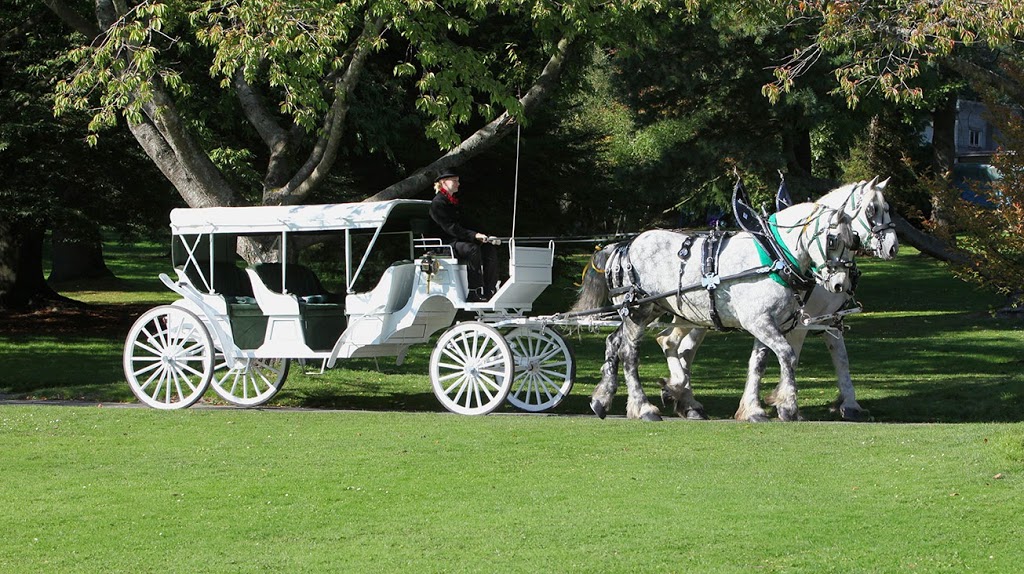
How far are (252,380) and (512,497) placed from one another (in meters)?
7.17

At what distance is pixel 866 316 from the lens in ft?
101

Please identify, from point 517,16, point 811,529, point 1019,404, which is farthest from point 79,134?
point 811,529

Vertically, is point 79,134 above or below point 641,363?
above

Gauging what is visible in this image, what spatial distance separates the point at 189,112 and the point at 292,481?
11642mm

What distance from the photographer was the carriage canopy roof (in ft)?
46.1

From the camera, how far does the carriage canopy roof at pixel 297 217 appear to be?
46.1 ft

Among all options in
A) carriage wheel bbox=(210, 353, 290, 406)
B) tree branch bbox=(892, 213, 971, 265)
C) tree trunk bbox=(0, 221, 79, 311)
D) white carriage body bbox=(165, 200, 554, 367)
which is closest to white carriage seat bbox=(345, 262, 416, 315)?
white carriage body bbox=(165, 200, 554, 367)

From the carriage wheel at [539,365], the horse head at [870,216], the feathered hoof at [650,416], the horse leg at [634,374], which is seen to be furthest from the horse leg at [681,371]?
the horse head at [870,216]

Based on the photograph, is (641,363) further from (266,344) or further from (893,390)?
(266,344)

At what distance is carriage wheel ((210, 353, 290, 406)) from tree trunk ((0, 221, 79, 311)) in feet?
41.1

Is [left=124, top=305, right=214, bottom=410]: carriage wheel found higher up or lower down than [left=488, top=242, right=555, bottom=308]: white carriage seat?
lower down

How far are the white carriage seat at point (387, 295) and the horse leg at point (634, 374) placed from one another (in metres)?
2.45

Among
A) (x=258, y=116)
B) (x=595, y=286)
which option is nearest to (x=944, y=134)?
(x=258, y=116)

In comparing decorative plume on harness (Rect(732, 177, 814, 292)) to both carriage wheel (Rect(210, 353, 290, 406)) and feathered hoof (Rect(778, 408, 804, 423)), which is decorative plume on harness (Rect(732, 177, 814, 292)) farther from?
carriage wheel (Rect(210, 353, 290, 406))
